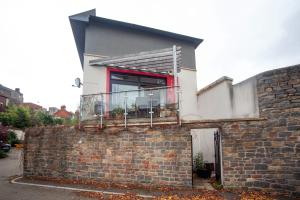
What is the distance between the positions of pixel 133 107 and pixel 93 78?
3.54 m

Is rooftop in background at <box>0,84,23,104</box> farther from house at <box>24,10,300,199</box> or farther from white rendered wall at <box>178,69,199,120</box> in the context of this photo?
white rendered wall at <box>178,69,199,120</box>

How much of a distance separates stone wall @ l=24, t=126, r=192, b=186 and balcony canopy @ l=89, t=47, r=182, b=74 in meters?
3.63

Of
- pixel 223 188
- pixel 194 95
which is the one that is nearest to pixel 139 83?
pixel 194 95

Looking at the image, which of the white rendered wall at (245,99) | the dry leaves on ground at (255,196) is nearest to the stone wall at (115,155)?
the dry leaves on ground at (255,196)

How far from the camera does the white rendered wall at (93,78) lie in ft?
34.7

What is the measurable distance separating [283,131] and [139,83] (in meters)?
7.18

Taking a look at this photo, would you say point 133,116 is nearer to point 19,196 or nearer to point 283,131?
point 19,196

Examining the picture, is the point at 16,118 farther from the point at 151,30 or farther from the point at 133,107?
the point at 133,107

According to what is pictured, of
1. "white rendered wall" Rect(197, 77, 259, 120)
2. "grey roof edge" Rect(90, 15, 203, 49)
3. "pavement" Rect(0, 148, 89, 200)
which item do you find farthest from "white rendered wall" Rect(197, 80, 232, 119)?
"pavement" Rect(0, 148, 89, 200)

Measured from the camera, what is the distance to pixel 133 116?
823 centimetres

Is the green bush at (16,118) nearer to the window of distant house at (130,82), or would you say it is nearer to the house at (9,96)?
the house at (9,96)

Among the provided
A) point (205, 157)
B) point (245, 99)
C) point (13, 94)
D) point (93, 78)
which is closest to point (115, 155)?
point (93, 78)

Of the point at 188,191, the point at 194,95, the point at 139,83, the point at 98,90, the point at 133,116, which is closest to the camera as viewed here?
the point at 188,191

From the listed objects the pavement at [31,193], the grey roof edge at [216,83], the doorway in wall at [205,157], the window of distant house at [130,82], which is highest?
the window of distant house at [130,82]
